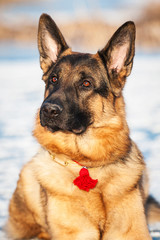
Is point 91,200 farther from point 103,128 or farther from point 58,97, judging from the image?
point 58,97

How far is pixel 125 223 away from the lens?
286 centimetres

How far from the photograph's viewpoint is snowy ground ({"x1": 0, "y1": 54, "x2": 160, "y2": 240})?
477 centimetres

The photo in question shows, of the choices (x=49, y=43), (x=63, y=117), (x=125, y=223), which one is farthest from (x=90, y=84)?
(x=125, y=223)

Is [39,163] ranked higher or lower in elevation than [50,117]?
lower

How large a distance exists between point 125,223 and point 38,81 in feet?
37.5

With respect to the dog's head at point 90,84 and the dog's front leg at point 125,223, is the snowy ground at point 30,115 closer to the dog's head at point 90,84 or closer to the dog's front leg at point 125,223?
the dog's front leg at point 125,223

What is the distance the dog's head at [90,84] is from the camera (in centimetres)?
305

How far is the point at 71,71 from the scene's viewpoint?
3264mm

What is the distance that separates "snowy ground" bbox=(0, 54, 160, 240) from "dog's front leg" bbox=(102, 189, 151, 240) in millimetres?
686

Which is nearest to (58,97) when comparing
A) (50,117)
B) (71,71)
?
(50,117)

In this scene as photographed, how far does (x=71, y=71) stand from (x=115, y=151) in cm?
97

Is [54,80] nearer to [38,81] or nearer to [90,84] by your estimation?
[90,84]

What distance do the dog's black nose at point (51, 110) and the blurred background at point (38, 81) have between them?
3.00ft

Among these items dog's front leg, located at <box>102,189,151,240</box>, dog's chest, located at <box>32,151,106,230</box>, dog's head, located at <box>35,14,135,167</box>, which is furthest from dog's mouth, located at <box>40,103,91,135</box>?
dog's front leg, located at <box>102,189,151,240</box>
